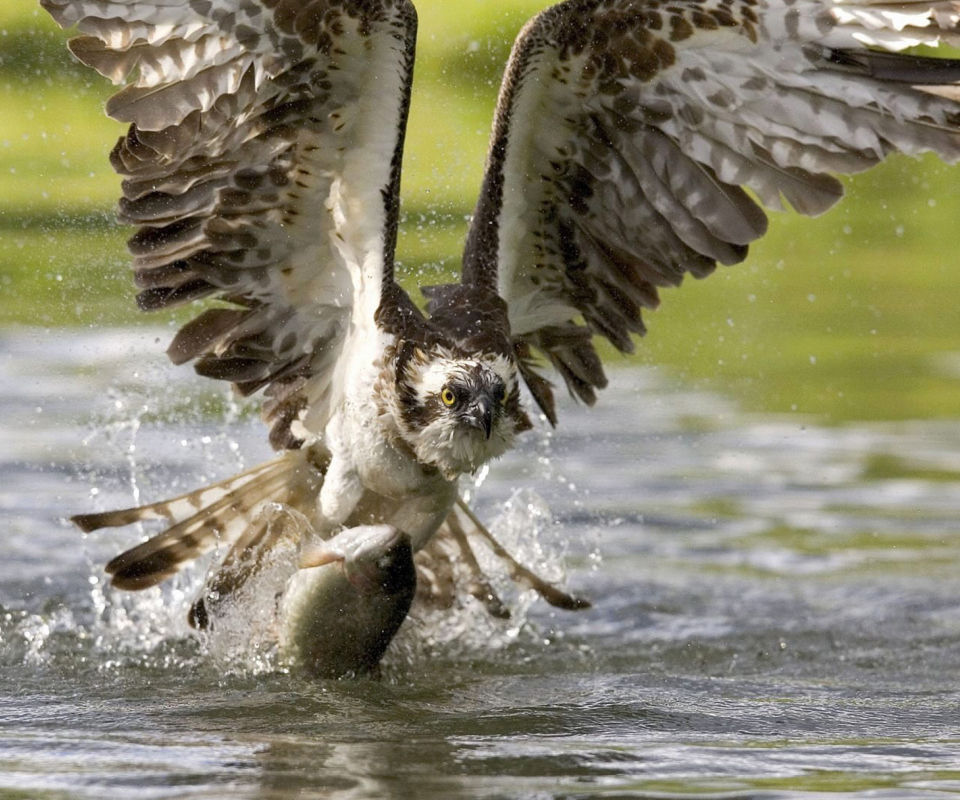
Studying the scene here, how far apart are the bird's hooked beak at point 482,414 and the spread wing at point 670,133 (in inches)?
29.5

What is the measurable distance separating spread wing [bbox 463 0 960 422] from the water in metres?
1.12

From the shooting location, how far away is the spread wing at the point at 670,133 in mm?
5863

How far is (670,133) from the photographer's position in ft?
20.5

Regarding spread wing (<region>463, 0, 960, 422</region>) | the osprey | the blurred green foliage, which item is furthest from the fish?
the blurred green foliage

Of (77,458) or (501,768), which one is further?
(77,458)

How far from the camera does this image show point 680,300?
12.2m

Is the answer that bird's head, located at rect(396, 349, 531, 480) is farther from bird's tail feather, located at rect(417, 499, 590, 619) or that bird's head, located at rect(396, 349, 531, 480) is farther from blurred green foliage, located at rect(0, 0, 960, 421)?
blurred green foliage, located at rect(0, 0, 960, 421)

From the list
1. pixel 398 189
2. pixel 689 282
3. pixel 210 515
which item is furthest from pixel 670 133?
pixel 689 282

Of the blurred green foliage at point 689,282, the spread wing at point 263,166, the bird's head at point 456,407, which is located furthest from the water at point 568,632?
the spread wing at point 263,166

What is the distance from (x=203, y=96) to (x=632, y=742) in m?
2.49

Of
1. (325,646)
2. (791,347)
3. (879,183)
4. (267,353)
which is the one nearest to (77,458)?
(267,353)

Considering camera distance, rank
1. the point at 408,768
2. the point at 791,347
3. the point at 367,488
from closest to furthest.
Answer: the point at 408,768
the point at 367,488
the point at 791,347

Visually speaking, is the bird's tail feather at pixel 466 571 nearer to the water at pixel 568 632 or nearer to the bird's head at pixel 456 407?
the water at pixel 568 632

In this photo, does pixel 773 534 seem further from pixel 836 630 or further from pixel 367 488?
pixel 367 488
